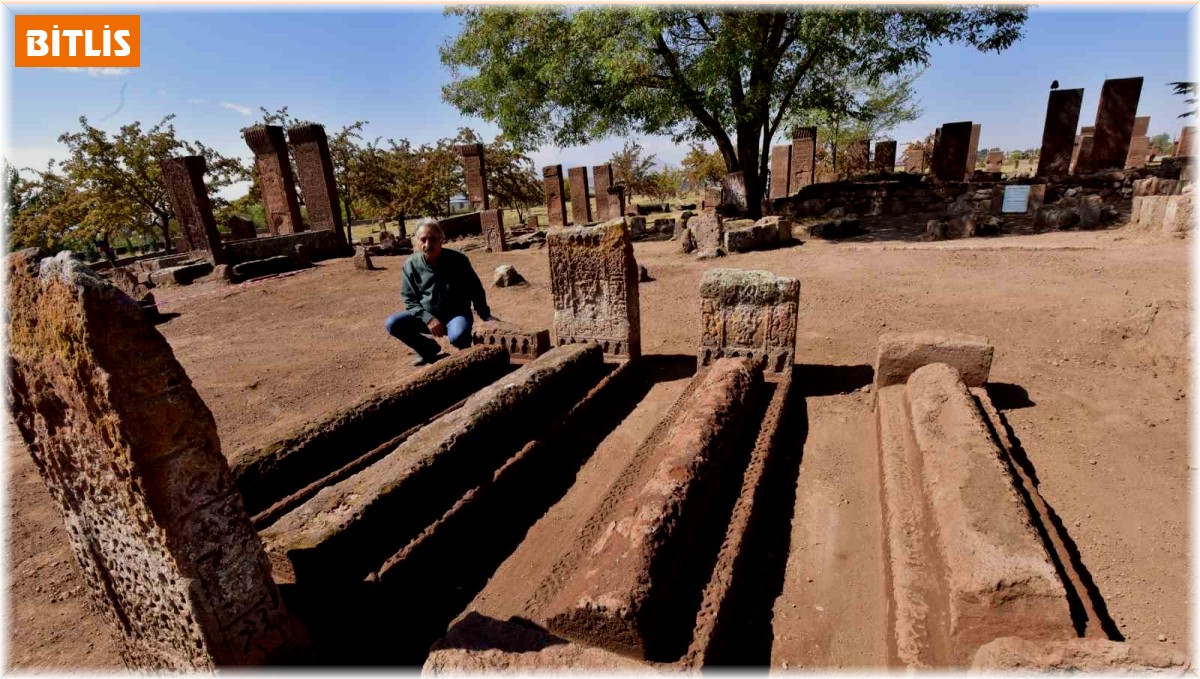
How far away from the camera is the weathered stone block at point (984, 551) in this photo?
1.82m

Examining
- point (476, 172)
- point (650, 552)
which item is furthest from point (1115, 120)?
point (650, 552)

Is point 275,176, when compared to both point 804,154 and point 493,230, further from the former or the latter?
point 804,154

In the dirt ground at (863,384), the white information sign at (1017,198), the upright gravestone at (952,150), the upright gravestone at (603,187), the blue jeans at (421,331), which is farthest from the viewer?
the upright gravestone at (603,187)

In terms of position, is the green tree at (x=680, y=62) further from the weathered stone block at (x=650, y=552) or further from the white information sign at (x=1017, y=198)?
the weathered stone block at (x=650, y=552)

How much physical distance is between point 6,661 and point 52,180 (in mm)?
26566

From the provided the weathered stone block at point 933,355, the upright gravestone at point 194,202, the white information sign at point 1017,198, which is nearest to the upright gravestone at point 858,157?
the white information sign at point 1017,198

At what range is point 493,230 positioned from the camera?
14.9m

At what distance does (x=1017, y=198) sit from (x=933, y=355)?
1381 cm

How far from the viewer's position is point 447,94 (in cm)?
1742

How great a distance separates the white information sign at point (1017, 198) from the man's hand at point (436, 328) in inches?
606

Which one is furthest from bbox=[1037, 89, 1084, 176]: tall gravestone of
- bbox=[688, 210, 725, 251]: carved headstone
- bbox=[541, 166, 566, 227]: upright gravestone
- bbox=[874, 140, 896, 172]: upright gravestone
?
bbox=[541, 166, 566, 227]: upright gravestone

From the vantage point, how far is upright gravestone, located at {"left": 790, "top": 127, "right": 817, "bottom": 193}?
21.1m

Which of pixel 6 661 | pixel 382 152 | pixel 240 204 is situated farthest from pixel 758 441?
pixel 240 204

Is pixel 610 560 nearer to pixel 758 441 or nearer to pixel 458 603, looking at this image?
pixel 458 603
